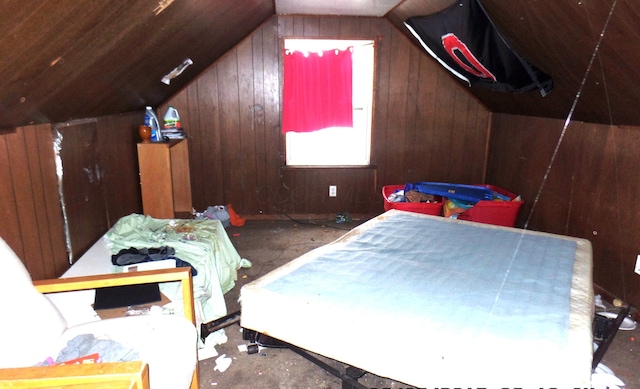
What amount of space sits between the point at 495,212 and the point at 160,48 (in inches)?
108

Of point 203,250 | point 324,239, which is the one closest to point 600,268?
point 324,239

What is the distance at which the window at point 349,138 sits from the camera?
159 inches

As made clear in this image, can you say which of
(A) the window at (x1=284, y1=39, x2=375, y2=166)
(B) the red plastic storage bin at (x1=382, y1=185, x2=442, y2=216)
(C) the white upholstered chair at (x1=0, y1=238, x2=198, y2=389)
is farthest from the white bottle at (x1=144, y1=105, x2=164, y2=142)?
(B) the red plastic storage bin at (x1=382, y1=185, x2=442, y2=216)

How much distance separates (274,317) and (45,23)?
1187 mm

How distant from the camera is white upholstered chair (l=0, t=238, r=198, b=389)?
130 centimetres

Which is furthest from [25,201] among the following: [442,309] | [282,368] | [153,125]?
[442,309]

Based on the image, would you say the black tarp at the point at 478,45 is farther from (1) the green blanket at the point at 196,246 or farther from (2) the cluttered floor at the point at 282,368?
(1) the green blanket at the point at 196,246

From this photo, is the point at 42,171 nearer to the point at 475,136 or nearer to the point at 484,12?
the point at 484,12

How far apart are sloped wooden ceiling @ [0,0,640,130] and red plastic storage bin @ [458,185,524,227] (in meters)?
0.76


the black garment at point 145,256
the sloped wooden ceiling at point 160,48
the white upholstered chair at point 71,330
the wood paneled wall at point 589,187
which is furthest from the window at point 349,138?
the white upholstered chair at point 71,330

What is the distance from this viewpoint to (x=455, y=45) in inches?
104

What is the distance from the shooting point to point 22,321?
1345 millimetres

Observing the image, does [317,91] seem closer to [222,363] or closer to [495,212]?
[495,212]

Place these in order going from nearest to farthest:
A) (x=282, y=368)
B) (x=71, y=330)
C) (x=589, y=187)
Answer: (x=71, y=330) → (x=282, y=368) → (x=589, y=187)
